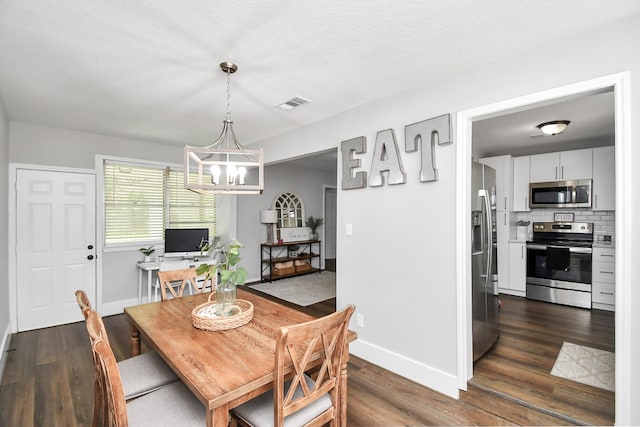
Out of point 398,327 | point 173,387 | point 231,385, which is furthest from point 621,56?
point 173,387

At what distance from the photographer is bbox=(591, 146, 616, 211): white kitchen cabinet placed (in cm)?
431

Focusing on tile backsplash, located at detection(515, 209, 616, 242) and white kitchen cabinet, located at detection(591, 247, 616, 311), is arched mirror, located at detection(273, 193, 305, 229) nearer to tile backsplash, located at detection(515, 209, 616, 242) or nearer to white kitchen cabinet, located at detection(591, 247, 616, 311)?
tile backsplash, located at detection(515, 209, 616, 242)

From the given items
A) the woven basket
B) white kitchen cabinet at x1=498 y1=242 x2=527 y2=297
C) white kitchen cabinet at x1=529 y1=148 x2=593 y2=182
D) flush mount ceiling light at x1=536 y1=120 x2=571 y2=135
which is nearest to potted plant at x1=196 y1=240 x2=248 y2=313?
the woven basket

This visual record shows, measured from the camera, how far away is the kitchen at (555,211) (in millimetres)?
4203

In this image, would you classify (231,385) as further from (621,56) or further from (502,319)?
(502,319)

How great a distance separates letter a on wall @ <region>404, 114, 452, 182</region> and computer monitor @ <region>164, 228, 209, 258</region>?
11.2ft

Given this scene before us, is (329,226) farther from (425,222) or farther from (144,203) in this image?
(425,222)

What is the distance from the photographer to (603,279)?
422 centimetres

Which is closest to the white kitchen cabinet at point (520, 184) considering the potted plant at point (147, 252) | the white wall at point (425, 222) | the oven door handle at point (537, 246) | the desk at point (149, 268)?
the oven door handle at point (537, 246)

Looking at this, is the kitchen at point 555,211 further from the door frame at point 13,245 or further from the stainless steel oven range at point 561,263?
the door frame at point 13,245

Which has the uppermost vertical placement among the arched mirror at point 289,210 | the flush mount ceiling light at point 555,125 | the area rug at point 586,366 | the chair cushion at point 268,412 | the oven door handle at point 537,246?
the flush mount ceiling light at point 555,125

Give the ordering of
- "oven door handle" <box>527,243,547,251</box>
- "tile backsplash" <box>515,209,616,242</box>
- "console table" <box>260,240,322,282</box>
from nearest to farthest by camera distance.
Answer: "tile backsplash" <box>515,209,616,242</box>, "oven door handle" <box>527,243,547,251</box>, "console table" <box>260,240,322,282</box>

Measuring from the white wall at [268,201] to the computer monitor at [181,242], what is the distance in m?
1.27

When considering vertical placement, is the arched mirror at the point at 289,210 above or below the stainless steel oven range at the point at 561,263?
above
